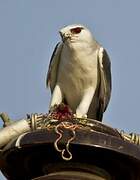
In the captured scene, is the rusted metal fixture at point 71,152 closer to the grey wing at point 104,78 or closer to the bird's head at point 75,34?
the grey wing at point 104,78

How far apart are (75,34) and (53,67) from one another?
1.65ft

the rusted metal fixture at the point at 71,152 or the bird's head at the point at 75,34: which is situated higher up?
the bird's head at the point at 75,34

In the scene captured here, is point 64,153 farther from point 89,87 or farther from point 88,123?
point 89,87

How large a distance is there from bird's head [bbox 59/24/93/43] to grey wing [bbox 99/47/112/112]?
10.4 inches

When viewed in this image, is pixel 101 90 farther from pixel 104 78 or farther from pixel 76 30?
pixel 76 30

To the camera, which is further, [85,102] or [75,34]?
[75,34]

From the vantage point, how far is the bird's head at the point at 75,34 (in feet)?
27.5

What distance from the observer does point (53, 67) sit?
343 inches

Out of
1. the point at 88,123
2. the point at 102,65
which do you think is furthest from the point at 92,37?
the point at 88,123

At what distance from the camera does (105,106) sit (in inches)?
335

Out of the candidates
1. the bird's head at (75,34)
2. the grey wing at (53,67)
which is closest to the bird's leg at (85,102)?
the grey wing at (53,67)

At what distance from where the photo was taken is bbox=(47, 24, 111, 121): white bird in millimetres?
8398

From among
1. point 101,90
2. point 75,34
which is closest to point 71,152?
point 101,90

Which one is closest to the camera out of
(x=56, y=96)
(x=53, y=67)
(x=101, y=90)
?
(x=56, y=96)
